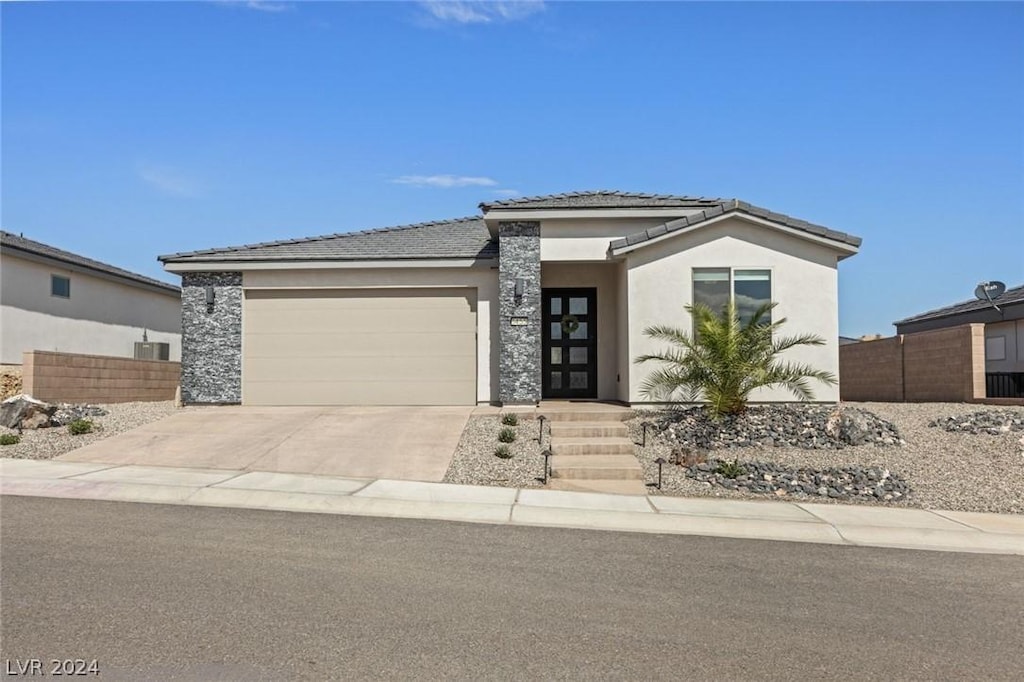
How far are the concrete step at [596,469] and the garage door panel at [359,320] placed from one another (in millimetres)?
5945

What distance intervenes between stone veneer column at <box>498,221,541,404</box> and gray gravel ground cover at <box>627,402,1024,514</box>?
2602 mm

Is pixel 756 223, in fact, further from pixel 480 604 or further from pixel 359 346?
pixel 480 604

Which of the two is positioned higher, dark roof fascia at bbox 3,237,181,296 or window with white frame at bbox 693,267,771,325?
dark roof fascia at bbox 3,237,181,296

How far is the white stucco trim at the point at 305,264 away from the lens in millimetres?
16922

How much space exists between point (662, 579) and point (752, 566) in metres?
1.12

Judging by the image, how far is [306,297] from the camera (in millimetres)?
17328

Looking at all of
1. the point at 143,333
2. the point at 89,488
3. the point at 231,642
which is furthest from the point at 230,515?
the point at 143,333

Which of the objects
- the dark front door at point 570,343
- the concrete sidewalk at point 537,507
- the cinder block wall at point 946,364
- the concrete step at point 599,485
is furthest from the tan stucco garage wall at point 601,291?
the cinder block wall at point 946,364

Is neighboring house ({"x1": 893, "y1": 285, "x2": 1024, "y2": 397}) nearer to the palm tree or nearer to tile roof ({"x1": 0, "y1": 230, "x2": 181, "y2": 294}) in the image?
the palm tree

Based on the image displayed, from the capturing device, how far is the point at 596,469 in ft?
37.6

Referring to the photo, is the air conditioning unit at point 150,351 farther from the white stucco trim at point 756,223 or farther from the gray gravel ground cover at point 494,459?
the white stucco trim at point 756,223

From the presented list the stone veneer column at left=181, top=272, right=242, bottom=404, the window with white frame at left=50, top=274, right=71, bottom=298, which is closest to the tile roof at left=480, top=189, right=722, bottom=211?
the stone veneer column at left=181, top=272, right=242, bottom=404

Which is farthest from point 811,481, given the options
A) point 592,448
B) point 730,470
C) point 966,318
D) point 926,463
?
point 966,318

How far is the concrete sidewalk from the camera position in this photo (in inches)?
344
